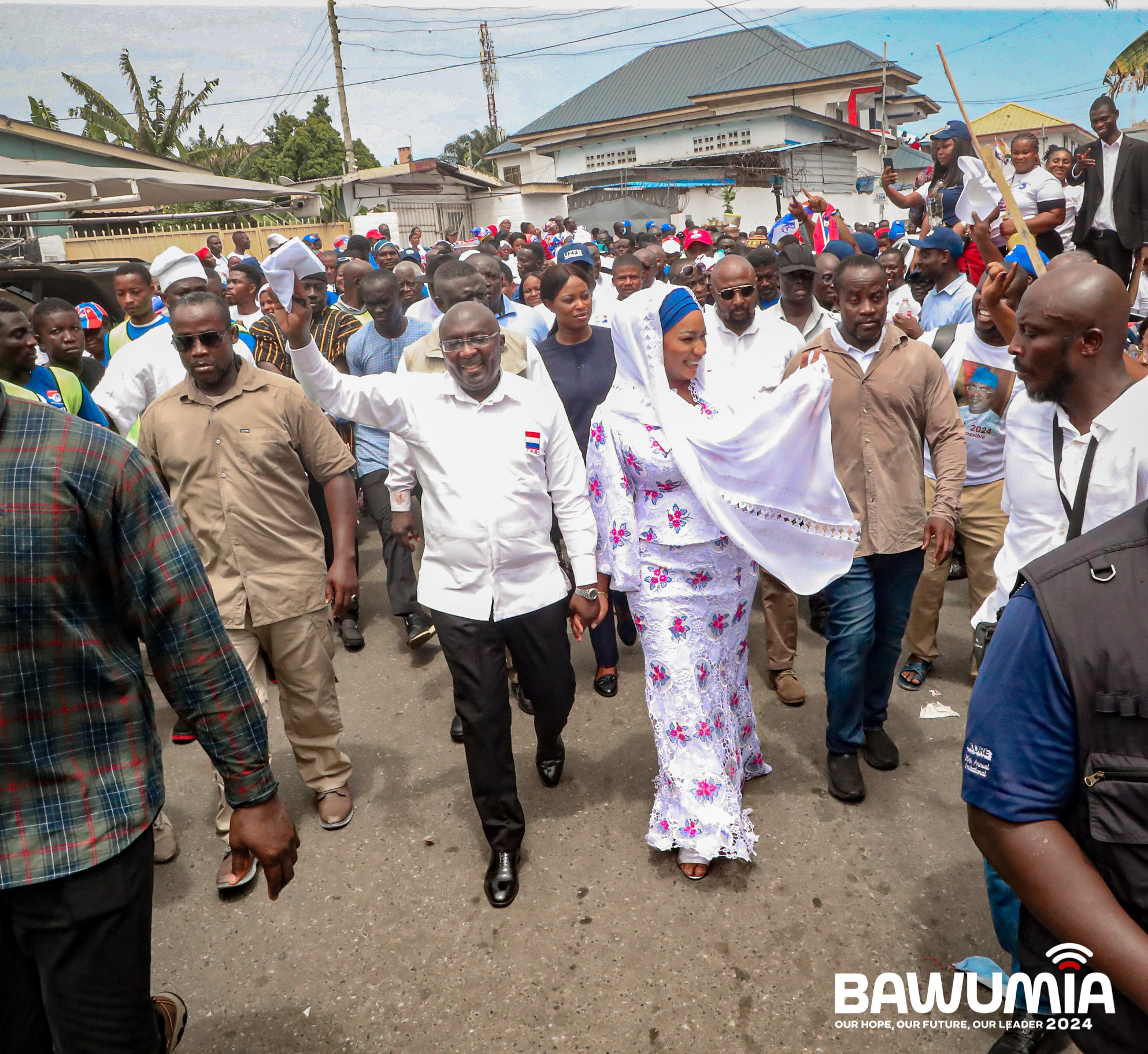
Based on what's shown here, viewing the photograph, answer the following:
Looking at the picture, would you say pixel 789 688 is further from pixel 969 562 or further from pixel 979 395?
pixel 979 395

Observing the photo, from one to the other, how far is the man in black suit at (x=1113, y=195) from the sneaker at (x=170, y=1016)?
26.8 ft

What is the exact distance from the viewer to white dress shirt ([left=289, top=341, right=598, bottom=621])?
3455 millimetres

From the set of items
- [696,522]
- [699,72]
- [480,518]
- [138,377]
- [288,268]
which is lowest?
[696,522]

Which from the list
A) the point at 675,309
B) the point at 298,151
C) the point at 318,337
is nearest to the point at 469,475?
the point at 675,309

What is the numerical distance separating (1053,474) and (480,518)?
1951 millimetres

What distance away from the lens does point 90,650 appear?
1.85 metres

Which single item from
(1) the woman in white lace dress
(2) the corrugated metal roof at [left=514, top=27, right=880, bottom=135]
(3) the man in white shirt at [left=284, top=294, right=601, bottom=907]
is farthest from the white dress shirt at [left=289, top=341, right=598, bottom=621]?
(2) the corrugated metal roof at [left=514, top=27, right=880, bottom=135]

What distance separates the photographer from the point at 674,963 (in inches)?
121

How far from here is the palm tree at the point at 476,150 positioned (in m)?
58.2

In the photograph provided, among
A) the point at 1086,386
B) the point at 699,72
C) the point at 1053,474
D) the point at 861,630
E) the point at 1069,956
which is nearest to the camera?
the point at 1069,956

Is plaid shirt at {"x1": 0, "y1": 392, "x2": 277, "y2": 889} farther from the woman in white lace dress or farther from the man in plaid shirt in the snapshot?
the woman in white lace dress

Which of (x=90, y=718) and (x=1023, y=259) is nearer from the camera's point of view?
(x=90, y=718)

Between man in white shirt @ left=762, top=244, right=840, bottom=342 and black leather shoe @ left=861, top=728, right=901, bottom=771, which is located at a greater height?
man in white shirt @ left=762, top=244, right=840, bottom=342

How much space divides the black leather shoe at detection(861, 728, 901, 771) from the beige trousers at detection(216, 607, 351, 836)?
242 cm
